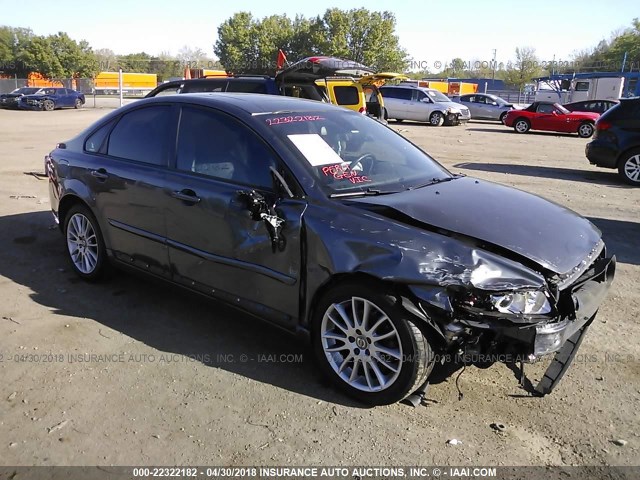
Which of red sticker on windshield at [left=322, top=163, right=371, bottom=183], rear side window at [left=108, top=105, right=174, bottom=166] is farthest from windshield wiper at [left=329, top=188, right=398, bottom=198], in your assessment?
rear side window at [left=108, top=105, right=174, bottom=166]

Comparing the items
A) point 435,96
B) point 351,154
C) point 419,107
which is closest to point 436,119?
point 419,107

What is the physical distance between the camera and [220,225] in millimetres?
3682

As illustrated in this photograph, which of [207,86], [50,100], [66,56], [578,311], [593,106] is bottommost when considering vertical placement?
[578,311]

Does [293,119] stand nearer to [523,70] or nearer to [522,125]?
[522,125]

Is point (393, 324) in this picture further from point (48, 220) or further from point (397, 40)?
point (397, 40)

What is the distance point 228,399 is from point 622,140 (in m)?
→ 9.94

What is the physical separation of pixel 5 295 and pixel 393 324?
352 centimetres

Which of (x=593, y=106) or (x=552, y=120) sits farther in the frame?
(x=593, y=106)

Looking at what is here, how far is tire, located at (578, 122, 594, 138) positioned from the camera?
21.7m

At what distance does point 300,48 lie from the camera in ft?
231

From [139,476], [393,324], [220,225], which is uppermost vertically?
[220,225]

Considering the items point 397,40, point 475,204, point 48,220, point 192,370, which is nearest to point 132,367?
point 192,370

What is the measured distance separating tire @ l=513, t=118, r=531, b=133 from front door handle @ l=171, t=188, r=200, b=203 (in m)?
21.9

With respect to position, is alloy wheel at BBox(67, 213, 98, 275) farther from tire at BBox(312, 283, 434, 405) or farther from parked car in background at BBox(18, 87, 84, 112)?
parked car in background at BBox(18, 87, 84, 112)
